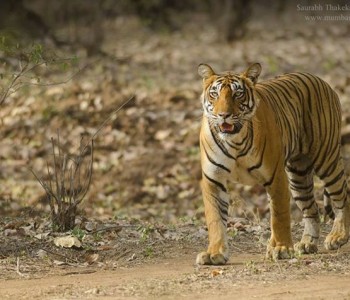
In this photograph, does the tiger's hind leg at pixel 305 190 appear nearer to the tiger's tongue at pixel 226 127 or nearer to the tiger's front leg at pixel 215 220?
the tiger's front leg at pixel 215 220

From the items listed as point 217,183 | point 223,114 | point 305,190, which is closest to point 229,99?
point 223,114

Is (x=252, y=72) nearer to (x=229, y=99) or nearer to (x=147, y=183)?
(x=229, y=99)

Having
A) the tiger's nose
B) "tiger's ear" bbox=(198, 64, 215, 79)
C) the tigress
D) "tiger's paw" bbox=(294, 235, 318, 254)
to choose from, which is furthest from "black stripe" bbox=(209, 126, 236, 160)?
"tiger's paw" bbox=(294, 235, 318, 254)

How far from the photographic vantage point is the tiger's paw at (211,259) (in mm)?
6824

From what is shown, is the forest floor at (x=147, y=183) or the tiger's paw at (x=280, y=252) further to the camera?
the tiger's paw at (x=280, y=252)

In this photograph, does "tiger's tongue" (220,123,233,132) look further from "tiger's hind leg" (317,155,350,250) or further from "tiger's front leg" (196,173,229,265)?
"tiger's hind leg" (317,155,350,250)

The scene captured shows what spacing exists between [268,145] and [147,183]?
5.14m

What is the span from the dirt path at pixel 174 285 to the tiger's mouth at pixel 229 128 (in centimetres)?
89

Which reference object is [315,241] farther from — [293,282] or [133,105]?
[133,105]

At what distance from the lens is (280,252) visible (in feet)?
22.7

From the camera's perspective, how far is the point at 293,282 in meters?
6.20

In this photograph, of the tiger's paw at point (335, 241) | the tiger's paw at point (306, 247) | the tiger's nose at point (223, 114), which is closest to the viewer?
the tiger's nose at point (223, 114)

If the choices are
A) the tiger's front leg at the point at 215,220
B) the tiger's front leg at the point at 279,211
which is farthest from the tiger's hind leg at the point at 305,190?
the tiger's front leg at the point at 215,220

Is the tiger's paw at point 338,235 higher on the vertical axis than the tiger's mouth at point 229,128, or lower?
lower
